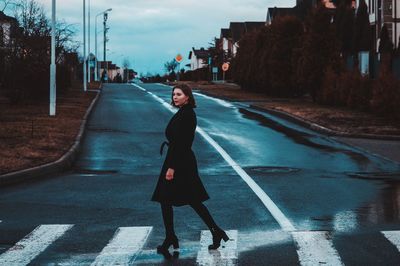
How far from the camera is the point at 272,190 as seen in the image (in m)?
11.1

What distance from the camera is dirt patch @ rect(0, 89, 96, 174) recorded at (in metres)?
13.6

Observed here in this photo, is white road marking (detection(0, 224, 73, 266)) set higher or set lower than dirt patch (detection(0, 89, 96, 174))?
lower

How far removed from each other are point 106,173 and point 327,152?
5876 mm

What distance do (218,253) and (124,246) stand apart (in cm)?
106

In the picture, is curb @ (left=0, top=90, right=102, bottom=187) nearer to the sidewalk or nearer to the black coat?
the black coat

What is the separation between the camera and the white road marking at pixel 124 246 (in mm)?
6660

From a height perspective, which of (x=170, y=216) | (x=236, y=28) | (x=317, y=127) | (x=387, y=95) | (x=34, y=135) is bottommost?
(x=170, y=216)

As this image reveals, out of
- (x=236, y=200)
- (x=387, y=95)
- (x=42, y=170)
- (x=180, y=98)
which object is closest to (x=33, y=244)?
(x=180, y=98)

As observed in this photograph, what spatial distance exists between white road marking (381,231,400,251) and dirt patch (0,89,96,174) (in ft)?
23.2

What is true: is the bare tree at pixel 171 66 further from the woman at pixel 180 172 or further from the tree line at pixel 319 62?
the woman at pixel 180 172


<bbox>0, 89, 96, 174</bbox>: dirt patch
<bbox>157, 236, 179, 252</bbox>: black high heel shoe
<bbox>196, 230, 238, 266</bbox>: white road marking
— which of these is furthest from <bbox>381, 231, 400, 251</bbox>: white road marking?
<bbox>0, 89, 96, 174</bbox>: dirt patch

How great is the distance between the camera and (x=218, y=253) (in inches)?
272

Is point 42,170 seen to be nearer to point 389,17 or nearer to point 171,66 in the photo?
point 389,17

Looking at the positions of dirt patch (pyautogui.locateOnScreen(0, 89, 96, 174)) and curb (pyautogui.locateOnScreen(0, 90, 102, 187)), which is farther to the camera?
dirt patch (pyautogui.locateOnScreen(0, 89, 96, 174))
